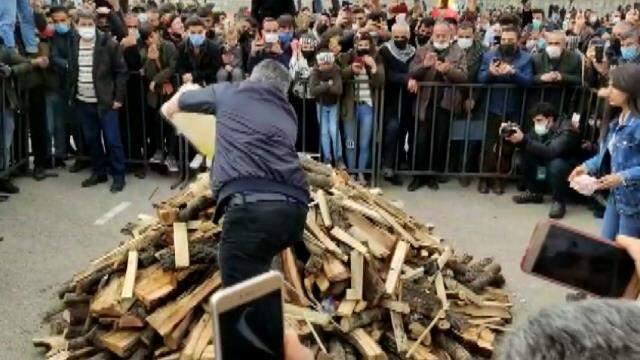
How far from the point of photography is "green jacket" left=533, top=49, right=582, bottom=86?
9305 mm

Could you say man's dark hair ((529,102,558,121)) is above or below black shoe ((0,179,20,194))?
above

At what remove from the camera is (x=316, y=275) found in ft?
18.5

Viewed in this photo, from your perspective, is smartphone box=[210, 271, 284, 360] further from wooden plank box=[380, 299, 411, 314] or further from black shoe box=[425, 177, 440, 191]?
black shoe box=[425, 177, 440, 191]

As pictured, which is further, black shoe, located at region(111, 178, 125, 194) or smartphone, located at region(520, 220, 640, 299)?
black shoe, located at region(111, 178, 125, 194)

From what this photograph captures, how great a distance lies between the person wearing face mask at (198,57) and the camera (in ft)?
31.5

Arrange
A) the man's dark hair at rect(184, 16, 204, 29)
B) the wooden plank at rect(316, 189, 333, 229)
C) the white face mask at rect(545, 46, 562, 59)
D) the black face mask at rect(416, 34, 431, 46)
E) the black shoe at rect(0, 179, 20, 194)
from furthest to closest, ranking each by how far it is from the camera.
Answer: the black face mask at rect(416, 34, 431, 46) → the man's dark hair at rect(184, 16, 204, 29) → the white face mask at rect(545, 46, 562, 59) → the black shoe at rect(0, 179, 20, 194) → the wooden plank at rect(316, 189, 333, 229)

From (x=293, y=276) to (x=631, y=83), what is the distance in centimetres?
282

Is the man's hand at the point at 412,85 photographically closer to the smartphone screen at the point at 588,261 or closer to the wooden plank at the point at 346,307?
the wooden plank at the point at 346,307

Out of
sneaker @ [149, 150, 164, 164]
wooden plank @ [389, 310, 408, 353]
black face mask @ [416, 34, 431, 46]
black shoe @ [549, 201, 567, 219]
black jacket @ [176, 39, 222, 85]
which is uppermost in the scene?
black face mask @ [416, 34, 431, 46]

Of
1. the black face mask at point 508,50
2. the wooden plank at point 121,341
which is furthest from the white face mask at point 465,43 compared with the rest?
the wooden plank at point 121,341

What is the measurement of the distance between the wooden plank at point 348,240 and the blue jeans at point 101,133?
446cm

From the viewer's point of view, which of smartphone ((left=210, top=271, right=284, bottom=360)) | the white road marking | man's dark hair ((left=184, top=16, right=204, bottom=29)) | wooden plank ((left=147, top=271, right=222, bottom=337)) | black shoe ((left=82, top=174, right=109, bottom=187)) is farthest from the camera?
man's dark hair ((left=184, top=16, right=204, bottom=29))

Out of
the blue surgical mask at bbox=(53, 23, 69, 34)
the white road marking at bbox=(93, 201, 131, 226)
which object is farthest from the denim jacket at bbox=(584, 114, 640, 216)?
the blue surgical mask at bbox=(53, 23, 69, 34)

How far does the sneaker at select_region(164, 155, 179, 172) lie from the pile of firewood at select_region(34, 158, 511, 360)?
3.54 metres
